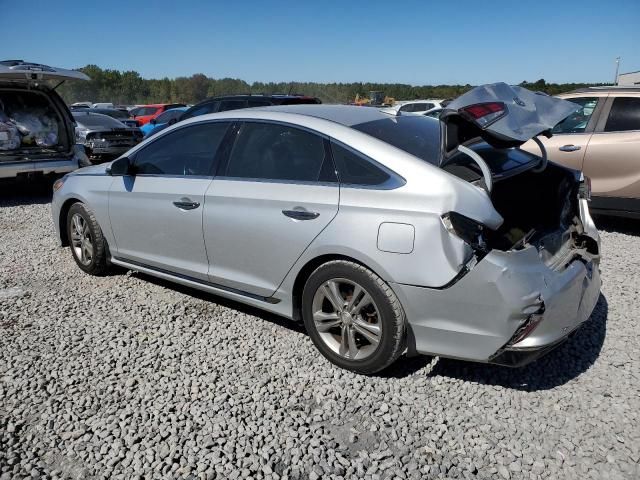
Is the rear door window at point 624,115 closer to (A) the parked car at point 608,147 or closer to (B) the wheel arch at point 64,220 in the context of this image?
(A) the parked car at point 608,147

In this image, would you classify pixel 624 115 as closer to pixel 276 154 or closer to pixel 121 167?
pixel 276 154

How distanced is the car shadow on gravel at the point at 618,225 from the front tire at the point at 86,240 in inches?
229

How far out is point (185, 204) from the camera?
3719mm

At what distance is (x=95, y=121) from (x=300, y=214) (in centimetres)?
1121

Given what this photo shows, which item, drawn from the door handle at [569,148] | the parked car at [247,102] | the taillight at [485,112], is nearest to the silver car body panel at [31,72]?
the parked car at [247,102]

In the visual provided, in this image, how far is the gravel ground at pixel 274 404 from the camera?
2.41m

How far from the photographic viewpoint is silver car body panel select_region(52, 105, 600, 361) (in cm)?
255

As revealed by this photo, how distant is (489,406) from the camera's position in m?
2.81

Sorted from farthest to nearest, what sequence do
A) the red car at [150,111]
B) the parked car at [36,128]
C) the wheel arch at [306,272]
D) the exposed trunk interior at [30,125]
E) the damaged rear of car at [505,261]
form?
the red car at [150,111], the exposed trunk interior at [30,125], the parked car at [36,128], the wheel arch at [306,272], the damaged rear of car at [505,261]

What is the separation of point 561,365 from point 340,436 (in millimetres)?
1545

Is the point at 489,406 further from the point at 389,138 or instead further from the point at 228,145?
the point at 228,145

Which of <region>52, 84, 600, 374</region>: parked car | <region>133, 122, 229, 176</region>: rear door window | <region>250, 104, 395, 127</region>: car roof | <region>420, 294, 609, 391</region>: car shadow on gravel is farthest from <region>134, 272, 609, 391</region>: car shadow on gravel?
<region>133, 122, 229, 176</region>: rear door window

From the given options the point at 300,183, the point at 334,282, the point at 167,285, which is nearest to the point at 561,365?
the point at 334,282

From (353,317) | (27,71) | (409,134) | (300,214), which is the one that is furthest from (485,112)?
(27,71)
